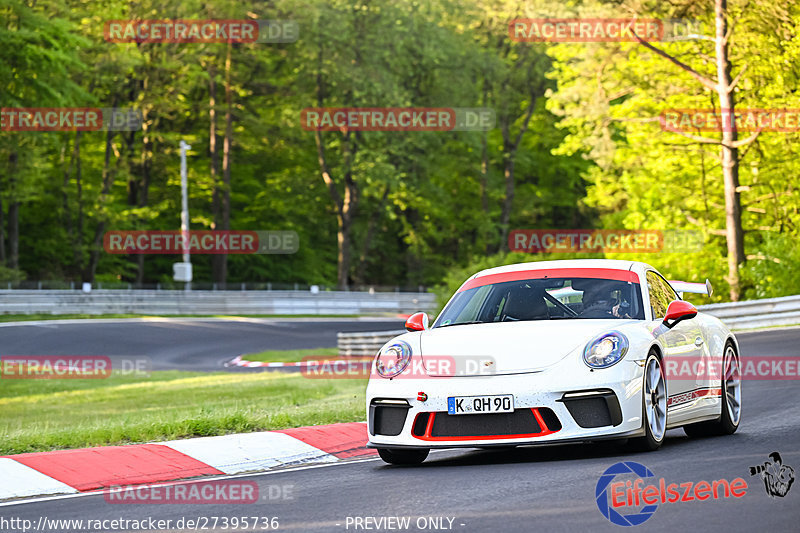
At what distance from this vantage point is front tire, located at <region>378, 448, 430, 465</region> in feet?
28.3

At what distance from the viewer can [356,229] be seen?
220 feet

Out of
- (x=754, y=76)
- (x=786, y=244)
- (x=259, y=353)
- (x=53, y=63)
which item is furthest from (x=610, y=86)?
(x=53, y=63)

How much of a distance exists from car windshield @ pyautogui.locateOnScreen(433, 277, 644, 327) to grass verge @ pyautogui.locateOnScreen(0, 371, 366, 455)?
2751 millimetres

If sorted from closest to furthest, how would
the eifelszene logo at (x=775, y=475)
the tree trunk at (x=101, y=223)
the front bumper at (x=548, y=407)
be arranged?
the eifelszene logo at (x=775, y=475)
the front bumper at (x=548, y=407)
the tree trunk at (x=101, y=223)

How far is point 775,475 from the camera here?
23.0ft

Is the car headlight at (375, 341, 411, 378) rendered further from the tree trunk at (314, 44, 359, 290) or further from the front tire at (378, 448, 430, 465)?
the tree trunk at (314, 44, 359, 290)

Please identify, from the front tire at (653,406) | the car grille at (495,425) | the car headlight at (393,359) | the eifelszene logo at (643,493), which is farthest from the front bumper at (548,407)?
the eifelszene logo at (643,493)

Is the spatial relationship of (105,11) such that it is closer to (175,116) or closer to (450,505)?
(175,116)

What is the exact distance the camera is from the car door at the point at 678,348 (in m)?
8.90

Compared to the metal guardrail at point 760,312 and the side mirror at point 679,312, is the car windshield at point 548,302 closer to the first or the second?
the side mirror at point 679,312

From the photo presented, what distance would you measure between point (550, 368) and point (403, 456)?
1424 millimetres

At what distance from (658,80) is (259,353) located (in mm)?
14860

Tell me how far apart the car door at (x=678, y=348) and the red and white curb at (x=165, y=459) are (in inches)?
105

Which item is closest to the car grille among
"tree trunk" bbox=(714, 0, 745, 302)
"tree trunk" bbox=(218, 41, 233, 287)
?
"tree trunk" bbox=(714, 0, 745, 302)
